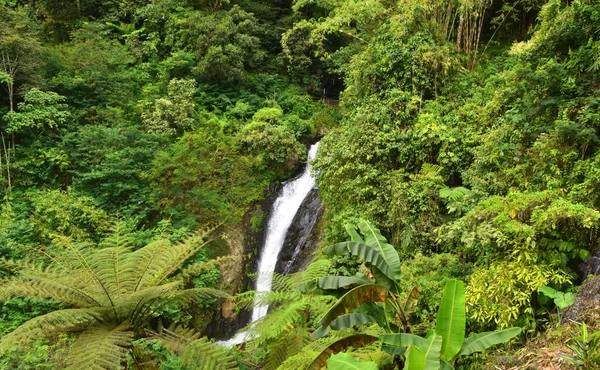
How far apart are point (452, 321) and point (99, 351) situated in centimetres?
282

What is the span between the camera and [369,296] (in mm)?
3449

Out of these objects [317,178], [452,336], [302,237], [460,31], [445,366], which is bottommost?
[302,237]

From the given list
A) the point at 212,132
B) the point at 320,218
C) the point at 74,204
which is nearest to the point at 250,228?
the point at 320,218

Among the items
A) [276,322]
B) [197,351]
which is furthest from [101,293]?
[276,322]

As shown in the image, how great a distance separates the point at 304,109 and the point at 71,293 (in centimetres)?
1335

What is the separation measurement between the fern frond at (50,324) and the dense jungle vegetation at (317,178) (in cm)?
2

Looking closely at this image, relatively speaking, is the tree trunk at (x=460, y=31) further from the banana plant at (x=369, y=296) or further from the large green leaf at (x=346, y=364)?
the large green leaf at (x=346, y=364)

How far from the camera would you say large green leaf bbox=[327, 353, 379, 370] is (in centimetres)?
274

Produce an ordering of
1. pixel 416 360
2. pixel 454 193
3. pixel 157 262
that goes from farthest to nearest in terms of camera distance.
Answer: pixel 454 193 → pixel 157 262 → pixel 416 360

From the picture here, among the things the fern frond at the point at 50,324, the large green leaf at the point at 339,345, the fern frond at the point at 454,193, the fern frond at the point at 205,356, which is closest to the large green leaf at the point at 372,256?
the large green leaf at the point at 339,345

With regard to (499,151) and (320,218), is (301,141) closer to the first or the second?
(320,218)

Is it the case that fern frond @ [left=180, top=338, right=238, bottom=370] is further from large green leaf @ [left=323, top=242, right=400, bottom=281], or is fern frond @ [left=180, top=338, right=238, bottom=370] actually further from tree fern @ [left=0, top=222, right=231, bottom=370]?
large green leaf @ [left=323, top=242, right=400, bottom=281]

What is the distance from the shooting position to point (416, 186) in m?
6.96

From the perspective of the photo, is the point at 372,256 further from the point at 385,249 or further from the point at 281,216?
the point at 281,216
